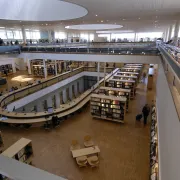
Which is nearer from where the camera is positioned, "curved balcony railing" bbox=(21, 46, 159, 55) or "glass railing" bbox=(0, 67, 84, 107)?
"glass railing" bbox=(0, 67, 84, 107)

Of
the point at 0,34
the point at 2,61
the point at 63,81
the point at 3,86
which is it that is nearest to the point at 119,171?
the point at 63,81

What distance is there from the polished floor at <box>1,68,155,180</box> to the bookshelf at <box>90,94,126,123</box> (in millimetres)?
400

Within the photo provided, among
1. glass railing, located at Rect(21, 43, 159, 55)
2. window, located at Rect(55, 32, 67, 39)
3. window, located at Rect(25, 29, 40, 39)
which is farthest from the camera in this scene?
window, located at Rect(55, 32, 67, 39)

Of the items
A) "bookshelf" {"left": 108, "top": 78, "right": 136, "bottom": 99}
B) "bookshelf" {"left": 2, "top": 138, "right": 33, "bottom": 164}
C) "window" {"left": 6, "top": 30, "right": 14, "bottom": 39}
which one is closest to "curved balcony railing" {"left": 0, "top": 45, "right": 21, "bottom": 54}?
"window" {"left": 6, "top": 30, "right": 14, "bottom": 39}

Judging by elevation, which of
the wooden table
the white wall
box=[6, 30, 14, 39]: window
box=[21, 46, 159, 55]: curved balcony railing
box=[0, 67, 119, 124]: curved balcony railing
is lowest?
the wooden table

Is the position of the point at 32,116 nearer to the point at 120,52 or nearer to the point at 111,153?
the point at 111,153

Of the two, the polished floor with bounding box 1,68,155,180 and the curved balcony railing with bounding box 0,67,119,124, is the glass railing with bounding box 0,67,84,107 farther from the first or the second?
the polished floor with bounding box 1,68,155,180

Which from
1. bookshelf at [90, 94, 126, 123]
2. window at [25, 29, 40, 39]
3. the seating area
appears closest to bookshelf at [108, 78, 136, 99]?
bookshelf at [90, 94, 126, 123]

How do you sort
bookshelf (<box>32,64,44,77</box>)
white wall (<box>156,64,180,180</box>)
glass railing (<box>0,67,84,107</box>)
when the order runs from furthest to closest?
bookshelf (<box>32,64,44,77</box>)
glass railing (<box>0,67,84,107</box>)
white wall (<box>156,64,180,180</box>)

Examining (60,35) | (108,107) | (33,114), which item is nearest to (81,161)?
(108,107)

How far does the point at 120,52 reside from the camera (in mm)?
14391

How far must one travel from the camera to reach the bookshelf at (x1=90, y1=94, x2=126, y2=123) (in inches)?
387

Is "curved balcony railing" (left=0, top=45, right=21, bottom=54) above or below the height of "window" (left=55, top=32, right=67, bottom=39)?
below

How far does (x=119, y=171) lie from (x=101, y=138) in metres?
2.33
